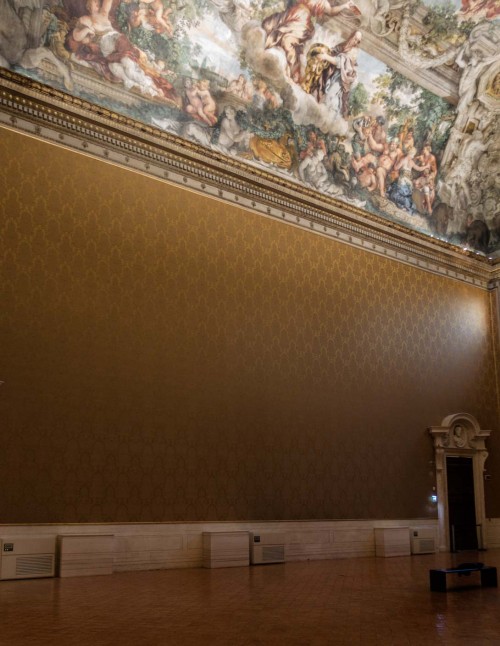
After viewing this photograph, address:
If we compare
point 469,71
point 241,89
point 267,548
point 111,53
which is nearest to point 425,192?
point 469,71

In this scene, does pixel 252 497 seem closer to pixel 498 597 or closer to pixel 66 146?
pixel 498 597

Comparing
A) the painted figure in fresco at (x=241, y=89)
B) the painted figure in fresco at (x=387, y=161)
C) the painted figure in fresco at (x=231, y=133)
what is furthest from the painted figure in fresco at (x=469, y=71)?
the painted figure in fresco at (x=231, y=133)

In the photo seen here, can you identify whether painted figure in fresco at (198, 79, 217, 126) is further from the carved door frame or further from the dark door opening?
the dark door opening

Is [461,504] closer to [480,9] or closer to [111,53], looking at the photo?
[480,9]

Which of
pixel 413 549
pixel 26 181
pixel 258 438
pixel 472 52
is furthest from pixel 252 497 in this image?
pixel 472 52

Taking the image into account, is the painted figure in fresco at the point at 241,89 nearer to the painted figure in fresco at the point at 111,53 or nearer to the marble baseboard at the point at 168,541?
the painted figure in fresco at the point at 111,53

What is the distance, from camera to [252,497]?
12922mm

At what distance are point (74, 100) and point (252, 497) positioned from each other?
317 inches

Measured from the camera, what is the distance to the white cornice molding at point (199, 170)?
11.5m

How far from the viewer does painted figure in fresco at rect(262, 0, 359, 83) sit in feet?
45.7

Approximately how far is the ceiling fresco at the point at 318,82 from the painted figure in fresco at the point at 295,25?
0.03 metres

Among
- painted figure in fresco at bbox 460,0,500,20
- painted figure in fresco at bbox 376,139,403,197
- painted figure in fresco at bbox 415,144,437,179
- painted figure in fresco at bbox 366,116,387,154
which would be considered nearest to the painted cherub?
painted figure in fresco at bbox 366,116,387,154

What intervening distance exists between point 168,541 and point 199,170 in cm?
717

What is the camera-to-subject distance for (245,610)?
755 centimetres
